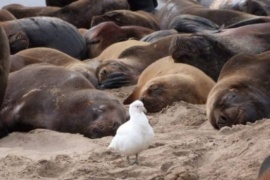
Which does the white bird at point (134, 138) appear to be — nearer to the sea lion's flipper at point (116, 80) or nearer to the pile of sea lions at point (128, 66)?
the pile of sea lions at point (128, 66)

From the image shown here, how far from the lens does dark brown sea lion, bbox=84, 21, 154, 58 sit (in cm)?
1223

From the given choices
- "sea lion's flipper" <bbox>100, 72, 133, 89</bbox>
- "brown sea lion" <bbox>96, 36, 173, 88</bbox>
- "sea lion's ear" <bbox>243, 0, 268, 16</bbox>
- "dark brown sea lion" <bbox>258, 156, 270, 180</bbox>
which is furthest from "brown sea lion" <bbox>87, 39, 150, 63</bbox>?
"dark brown sea lion" <bbox>258, 156, 270, 180</bbox>

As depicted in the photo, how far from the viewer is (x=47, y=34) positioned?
456 inches

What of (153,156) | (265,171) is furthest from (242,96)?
(265,171)

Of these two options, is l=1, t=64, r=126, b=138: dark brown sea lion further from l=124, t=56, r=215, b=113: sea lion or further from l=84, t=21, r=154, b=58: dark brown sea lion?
l=84, t=21, r=154, b=58: dark brown sea lion

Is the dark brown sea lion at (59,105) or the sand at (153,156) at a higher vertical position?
the sand at (153,156)

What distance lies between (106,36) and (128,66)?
2.54 metres

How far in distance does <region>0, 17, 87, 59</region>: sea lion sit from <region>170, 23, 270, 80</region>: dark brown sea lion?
2.72m

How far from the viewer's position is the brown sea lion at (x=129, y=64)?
9.66m

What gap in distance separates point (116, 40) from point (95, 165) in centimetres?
709

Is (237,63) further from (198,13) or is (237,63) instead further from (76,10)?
(76,10)

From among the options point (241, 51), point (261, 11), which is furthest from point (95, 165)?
point (261, 11)

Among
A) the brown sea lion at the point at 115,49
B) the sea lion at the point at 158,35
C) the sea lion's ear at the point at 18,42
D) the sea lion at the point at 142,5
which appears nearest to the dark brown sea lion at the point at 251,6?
the sea lion at the point at 158,35

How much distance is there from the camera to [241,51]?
9117 mm
